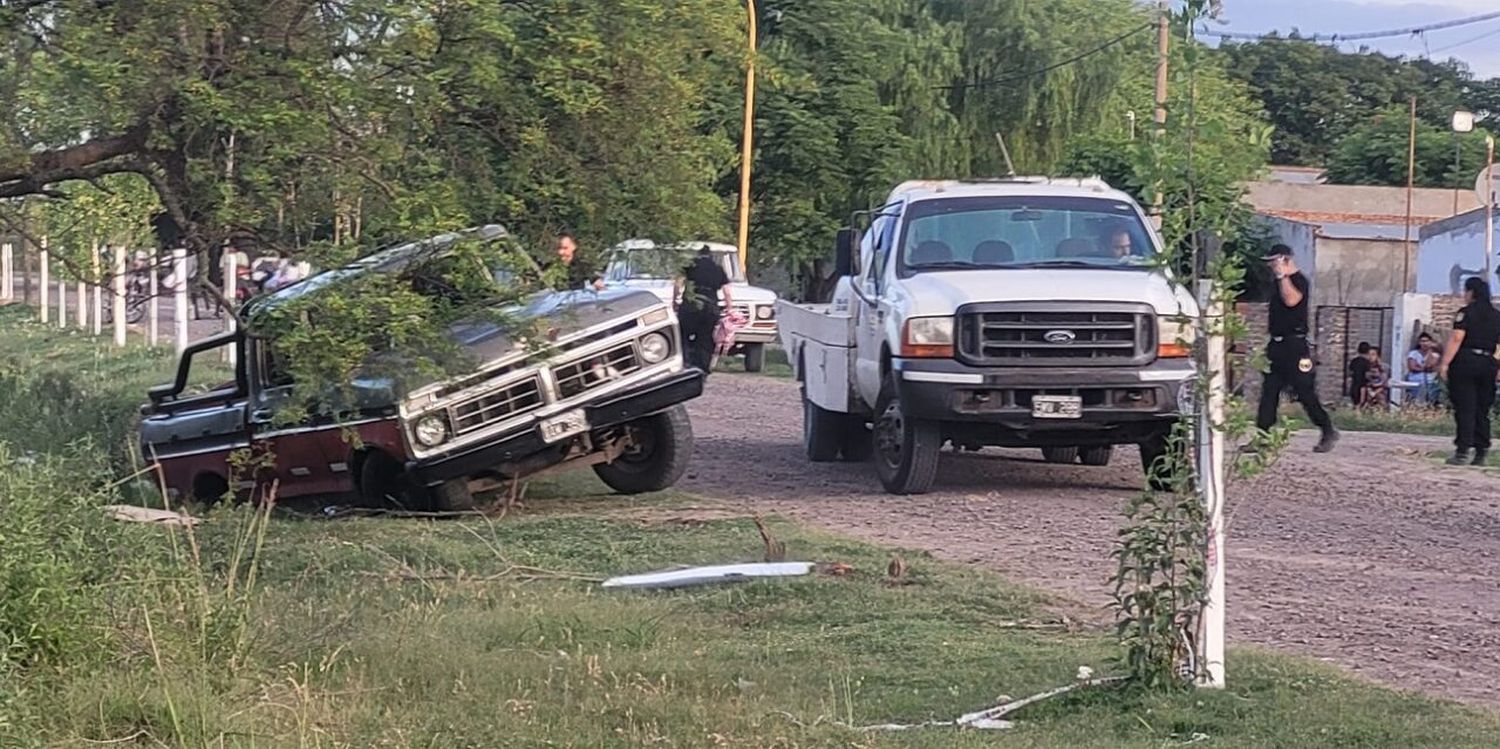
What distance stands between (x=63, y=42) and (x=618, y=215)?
3216 mm

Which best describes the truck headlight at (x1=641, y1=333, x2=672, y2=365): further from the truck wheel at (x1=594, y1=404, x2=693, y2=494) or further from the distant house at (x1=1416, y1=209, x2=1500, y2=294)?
the distant house at (x1=1416, y1=209, x2=1500, y2=294)

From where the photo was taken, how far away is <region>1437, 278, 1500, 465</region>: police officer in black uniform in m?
16.3

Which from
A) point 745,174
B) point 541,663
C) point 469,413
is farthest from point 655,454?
point 745,174

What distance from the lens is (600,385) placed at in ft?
39.8

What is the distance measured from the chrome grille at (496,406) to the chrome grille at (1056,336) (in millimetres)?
2793

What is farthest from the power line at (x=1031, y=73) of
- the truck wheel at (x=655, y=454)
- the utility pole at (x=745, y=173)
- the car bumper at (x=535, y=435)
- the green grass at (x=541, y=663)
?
the green grass at (x=541, y=663)

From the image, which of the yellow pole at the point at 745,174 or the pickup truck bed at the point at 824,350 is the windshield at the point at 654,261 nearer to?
the pickup truck bed at the point at 824,350

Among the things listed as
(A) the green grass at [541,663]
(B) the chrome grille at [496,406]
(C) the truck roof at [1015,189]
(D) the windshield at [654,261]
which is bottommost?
(A) the green grass at [541,663]

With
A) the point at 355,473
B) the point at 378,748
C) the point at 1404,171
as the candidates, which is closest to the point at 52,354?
the point at 355,473

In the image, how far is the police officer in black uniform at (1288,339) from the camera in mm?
15930

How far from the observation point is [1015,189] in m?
14.3

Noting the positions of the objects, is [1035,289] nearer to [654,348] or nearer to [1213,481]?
[654,348]

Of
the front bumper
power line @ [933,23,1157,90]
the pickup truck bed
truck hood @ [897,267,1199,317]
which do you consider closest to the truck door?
the pickup truck bed

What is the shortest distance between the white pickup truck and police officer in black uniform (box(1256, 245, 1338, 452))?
7.17 feet
